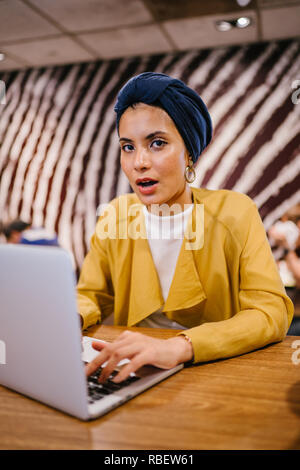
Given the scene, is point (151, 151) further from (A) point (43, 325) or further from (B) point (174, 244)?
(A) point (43, 325)

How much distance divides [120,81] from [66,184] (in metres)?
1.26

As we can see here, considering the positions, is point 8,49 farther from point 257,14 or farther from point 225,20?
point 257,14

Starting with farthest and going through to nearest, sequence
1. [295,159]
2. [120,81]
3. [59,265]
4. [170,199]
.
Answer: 1. [120,81]
2. [295,159]
3. [170,199]
4. [59,265]

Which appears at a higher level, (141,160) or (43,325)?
(141,160)

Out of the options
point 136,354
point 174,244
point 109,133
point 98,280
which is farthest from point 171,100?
point 109,133

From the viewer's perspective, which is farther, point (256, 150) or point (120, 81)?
point (120, 81)

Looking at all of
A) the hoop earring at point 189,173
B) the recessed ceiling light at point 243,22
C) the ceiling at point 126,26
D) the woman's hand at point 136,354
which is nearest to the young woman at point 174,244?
the hoop earring at point 189,173

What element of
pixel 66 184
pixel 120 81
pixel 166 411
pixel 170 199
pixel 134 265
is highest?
pixel 120 81

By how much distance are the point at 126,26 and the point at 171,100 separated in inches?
104

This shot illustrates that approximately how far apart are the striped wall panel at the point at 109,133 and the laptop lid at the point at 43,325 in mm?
3432

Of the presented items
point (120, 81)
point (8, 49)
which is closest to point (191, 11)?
point (120, 81)

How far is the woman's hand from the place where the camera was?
787 millimetres

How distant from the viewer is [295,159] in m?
3.78

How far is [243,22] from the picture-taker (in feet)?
11.0
